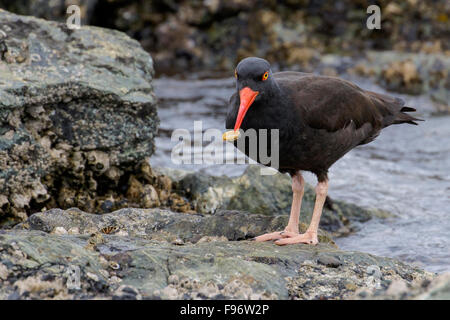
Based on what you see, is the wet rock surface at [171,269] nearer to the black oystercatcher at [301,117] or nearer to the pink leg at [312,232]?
the pink leg at [312,232]

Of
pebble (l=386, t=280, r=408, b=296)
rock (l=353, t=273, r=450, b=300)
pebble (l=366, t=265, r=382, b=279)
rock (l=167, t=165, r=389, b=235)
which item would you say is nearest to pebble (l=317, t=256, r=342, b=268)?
pebble (l=366, t=265, r=382, b=279)

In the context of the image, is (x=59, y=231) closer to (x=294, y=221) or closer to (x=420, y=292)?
(x=294, y=221)

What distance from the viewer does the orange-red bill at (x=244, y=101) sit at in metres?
4.61

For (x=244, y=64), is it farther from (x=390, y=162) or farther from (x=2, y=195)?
(x=390, y=162)

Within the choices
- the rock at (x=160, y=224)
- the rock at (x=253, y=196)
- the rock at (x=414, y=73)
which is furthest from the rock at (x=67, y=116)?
the rock at (x=414, y=73)

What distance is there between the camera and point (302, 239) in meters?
4.96

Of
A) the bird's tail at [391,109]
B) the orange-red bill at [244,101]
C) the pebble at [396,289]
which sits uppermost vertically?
the orange-red bill at [244,101]

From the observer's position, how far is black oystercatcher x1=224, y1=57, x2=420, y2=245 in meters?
4.75

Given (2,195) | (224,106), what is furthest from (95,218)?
(224,106)

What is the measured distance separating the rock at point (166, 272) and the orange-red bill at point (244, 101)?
0.96 metres

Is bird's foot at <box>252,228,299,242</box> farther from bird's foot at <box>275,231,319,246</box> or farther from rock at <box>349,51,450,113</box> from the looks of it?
rock at <box>349,51,450,113</box>

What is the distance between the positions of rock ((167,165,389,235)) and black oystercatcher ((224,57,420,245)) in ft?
3.79

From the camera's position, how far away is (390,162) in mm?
9570
